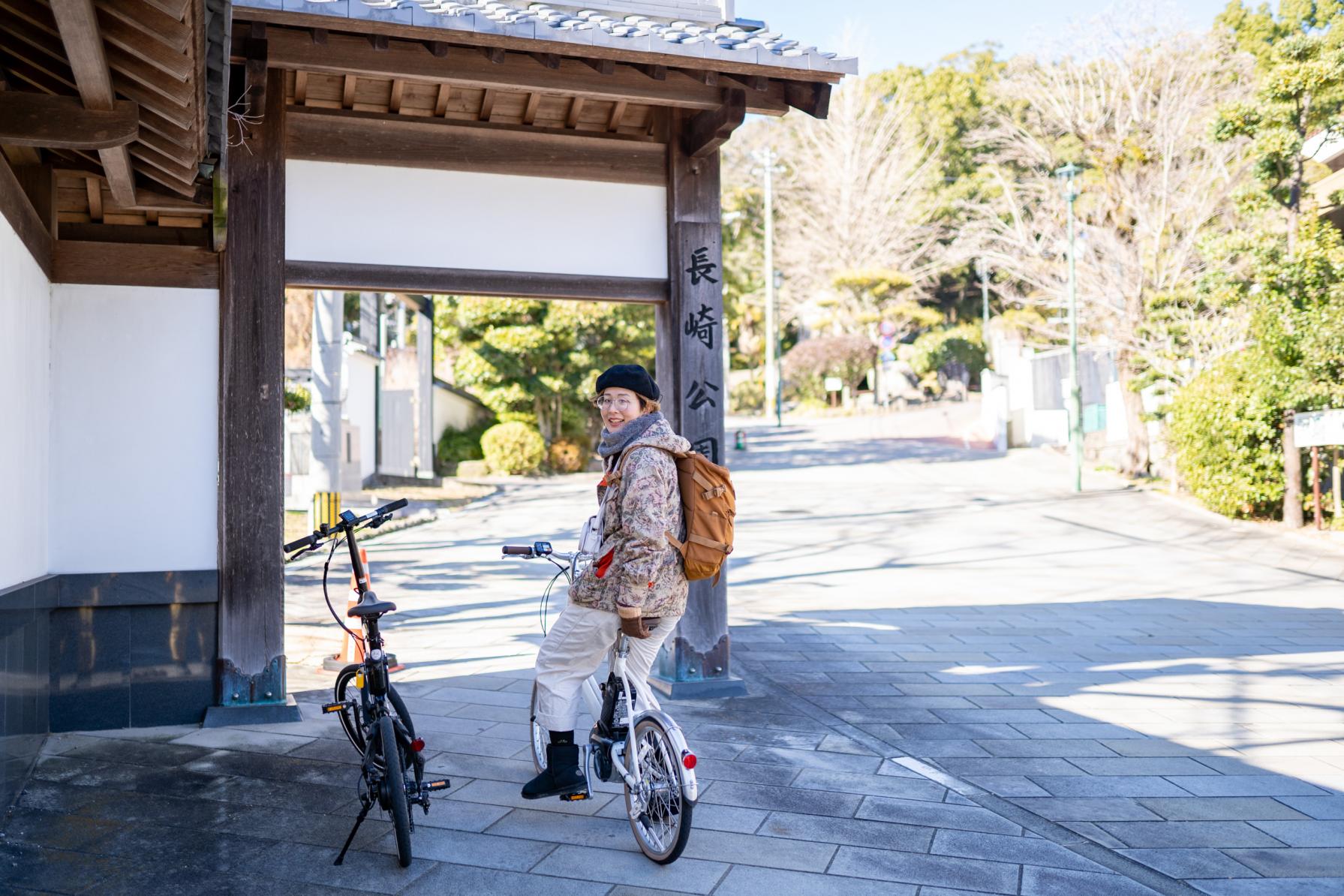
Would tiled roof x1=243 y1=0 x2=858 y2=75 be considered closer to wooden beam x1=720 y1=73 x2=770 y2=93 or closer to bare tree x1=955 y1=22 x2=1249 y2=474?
wooden beam x1=720 y1=73 x2=770 y2=93

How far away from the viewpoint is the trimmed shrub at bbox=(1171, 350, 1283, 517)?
14875 millimetres

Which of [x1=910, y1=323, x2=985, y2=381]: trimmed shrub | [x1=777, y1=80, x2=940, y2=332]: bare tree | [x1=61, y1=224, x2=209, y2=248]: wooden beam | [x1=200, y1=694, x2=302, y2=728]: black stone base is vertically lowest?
[x1=200, y1=694, x2=302, y2=728]: black stone base

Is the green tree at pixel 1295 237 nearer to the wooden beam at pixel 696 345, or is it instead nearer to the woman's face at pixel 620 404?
the wooden beam at pixel 696 345

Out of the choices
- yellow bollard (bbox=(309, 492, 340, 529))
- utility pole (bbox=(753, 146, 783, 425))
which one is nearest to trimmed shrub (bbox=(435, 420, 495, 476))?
utility pole (bbox=(753, 146, 783, 425))

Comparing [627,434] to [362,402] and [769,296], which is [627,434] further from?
[769,296]

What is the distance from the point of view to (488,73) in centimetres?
566

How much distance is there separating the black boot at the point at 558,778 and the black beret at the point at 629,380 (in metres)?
1.45

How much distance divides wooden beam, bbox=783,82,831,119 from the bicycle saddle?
3.75 m

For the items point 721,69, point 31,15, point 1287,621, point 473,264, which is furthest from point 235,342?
point 1287,621

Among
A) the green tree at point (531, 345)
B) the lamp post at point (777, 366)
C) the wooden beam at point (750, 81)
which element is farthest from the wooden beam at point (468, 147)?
the lamp post at point (777, 366)

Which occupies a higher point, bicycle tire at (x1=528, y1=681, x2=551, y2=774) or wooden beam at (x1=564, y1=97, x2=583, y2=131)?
→ wooden beam at (x1=564, y1=97, x2=583, y2=131)

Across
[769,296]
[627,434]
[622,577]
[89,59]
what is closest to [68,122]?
[89,59]

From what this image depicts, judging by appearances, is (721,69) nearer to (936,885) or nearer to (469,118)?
(469,118)

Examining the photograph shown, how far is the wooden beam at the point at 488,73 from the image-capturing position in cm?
536
